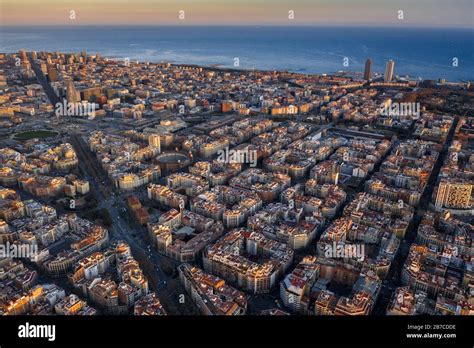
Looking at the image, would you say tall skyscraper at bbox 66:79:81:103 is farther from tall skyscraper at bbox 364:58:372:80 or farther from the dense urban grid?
tall skyscraper at bbox 364:58:372:80

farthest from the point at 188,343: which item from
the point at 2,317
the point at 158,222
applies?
the point at 158,222

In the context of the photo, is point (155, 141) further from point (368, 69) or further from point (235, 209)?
point (368, 69)

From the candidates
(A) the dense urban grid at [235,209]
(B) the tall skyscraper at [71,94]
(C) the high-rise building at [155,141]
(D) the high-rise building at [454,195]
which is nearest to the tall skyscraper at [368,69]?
(A) the dense urban grid at [235,209]

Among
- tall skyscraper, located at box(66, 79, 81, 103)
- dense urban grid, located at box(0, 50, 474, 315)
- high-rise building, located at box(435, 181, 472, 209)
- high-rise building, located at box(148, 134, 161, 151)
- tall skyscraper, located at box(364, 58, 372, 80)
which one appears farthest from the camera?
tall skyscraper, located at box(364, 58, 372, 80)

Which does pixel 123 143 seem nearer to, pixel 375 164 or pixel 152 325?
pixel 375 164

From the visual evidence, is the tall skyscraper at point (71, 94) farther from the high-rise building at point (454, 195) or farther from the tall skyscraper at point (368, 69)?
the tall skyscraper at point (368, 69)

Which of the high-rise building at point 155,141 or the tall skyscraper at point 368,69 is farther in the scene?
the tall skyscraper at point 368,69

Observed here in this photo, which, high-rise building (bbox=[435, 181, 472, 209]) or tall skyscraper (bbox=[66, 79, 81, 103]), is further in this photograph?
tall skyscraper (bbox=[66, 79, 81, 103])

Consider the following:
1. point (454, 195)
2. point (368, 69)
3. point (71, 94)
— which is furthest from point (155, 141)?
point (368, 69)

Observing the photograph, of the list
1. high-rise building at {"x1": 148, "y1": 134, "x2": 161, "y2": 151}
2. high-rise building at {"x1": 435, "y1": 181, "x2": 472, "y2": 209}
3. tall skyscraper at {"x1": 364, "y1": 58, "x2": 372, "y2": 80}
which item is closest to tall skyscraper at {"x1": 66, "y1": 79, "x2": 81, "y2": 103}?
high-rise building at {"x1": 148, "y1": 134, "x2": 161, "y2": 151}
